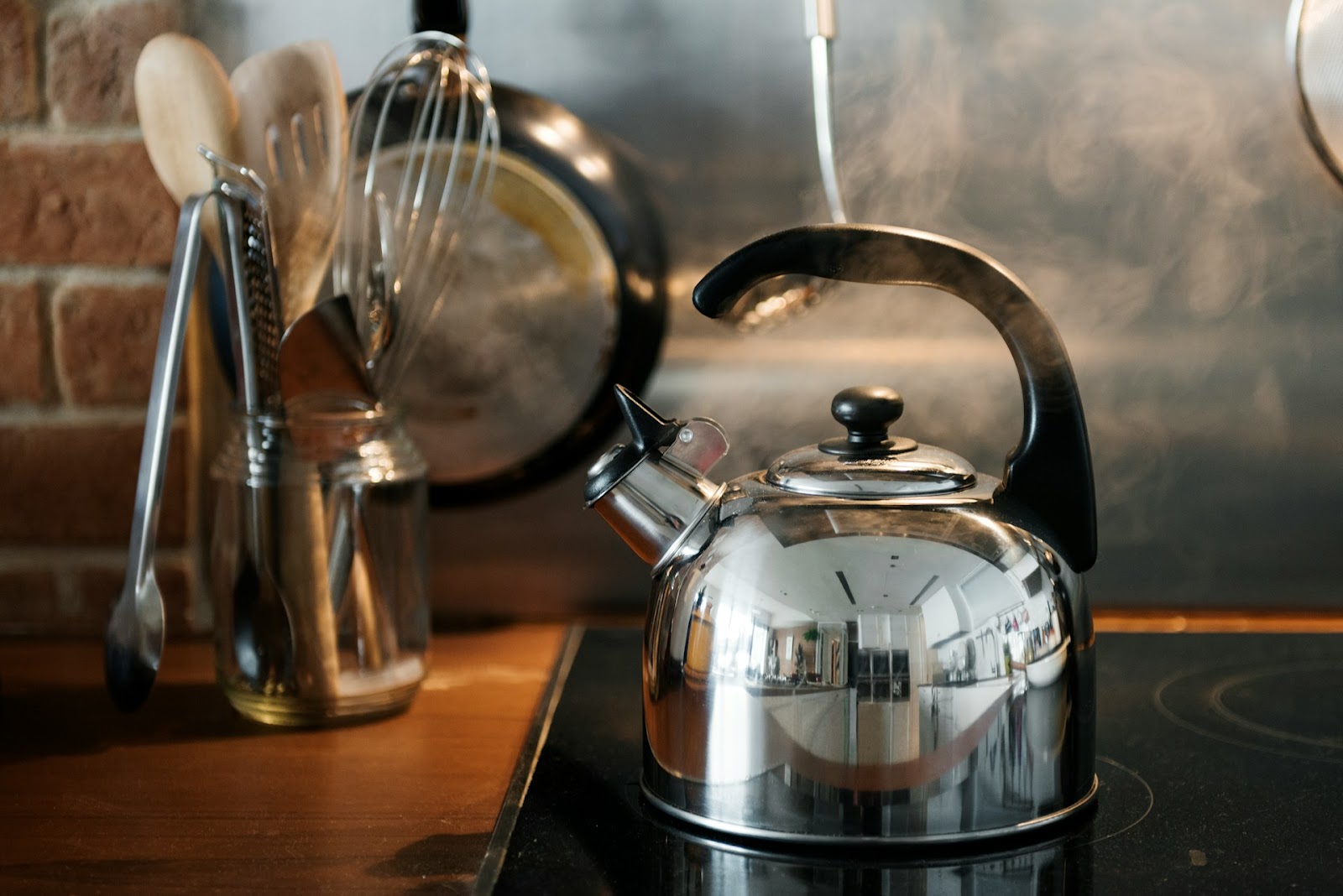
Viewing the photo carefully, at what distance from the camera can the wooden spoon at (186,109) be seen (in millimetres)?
675

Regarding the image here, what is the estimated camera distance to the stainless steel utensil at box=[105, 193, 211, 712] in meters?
0.65

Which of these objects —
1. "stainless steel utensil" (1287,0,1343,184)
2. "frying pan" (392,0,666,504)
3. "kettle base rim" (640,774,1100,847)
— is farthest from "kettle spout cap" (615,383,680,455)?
"stainless steel utensil" (1287,0,1343,184)

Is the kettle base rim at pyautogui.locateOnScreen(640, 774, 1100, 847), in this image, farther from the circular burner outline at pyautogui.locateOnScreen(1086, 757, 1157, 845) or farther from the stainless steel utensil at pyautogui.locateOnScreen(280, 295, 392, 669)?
the stainless steel utensil at pyautogui.locateOnScreen(280, 295, 392, 669)

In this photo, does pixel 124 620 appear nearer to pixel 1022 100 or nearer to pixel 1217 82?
pixel 1022 100

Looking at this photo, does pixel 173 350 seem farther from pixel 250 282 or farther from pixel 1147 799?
pixel 1147 799

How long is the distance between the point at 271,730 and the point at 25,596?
0.32 meters

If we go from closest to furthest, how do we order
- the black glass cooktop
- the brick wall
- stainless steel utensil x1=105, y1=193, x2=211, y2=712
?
the black glass cooktop, stainless steel utensil x1=105, y1=193, x2=211, y2=712, the brick wall

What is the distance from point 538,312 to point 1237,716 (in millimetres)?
497

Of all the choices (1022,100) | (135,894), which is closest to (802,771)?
(135,894)

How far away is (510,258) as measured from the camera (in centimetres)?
86

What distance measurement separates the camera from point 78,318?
874 millimetres

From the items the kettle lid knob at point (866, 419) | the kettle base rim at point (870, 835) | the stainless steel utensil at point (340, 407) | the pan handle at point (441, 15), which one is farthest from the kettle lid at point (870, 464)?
the pan handle at point (441, 15)

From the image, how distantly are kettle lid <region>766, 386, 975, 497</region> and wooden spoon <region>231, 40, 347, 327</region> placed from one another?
0.97 feet

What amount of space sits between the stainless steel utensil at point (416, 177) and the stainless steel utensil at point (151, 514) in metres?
0.10
